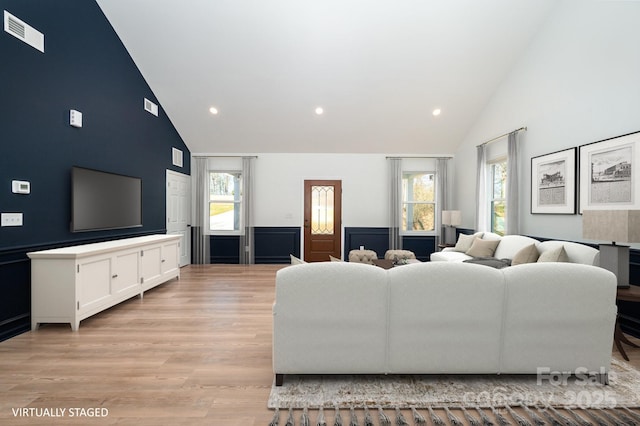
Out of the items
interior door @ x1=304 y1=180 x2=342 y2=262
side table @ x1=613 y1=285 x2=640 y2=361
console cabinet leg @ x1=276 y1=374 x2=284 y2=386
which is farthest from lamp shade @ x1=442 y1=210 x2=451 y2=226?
console cabinet leg @ x1=276 y1=374 x2=284 y2=386

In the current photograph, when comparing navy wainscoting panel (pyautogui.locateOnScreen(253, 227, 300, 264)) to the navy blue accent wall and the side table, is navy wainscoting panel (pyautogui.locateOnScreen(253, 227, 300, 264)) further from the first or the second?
the side table

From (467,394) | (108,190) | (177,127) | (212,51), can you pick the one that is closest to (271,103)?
(212,51)

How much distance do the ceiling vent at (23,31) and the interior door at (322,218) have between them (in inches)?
199

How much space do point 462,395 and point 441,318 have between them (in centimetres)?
49

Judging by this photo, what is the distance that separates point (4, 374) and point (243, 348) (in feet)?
5.57

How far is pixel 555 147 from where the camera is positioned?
444cm

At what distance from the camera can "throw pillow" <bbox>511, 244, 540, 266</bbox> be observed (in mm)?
4035

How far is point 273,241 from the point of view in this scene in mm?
7668

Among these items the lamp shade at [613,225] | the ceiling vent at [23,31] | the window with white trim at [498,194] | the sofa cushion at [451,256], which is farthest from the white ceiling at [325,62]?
the lamp shade at [613,225]

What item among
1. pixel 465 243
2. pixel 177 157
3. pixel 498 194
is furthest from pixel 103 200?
pixel 498 194

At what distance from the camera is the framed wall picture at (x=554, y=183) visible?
13.6 ft

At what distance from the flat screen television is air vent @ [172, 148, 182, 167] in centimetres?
162

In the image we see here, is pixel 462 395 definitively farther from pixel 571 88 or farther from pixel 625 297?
pixel 571 88

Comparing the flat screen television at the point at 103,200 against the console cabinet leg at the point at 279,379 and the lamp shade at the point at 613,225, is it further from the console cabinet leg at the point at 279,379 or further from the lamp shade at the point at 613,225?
the lamp shade at the point at 613,225
